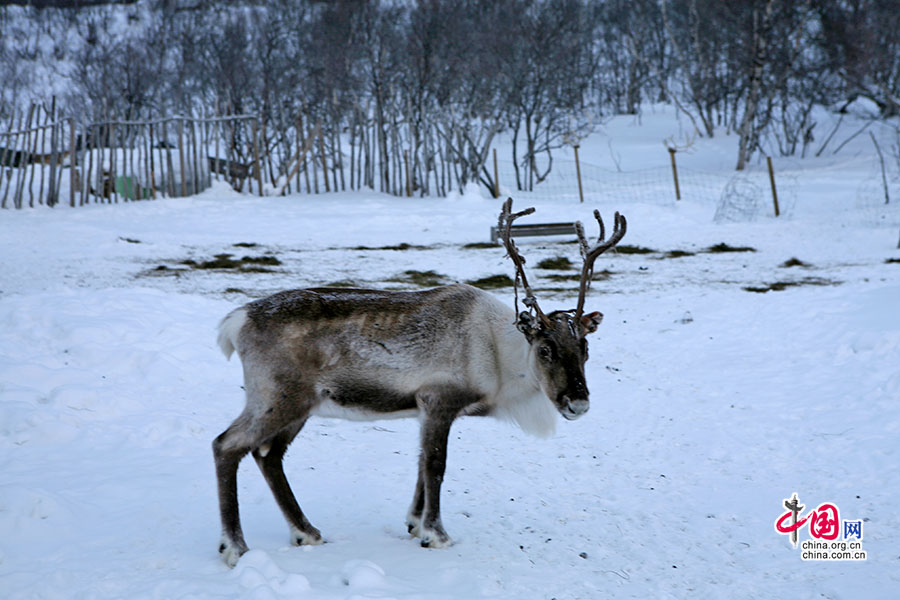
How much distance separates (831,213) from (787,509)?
15.4 metres

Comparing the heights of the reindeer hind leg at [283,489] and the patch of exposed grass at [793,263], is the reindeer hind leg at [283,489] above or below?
below

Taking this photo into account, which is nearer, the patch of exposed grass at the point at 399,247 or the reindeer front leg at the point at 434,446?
the reindeer front leg at the point at 434,446

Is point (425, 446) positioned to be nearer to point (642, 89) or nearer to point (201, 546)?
point (201, 546)

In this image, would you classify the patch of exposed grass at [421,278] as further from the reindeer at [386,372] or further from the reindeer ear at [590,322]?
the reindeer ear at [590,322]

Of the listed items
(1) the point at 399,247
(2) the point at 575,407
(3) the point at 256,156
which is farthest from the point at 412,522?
(3) the point at 256,156

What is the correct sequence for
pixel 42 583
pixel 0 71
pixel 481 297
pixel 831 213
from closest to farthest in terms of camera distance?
pixel 42 583 → pixel 481 297 → pixel 831 213 → pixel 0 71

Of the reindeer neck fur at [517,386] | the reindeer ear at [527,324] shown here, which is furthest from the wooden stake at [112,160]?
the reindeer ear at [527,324]

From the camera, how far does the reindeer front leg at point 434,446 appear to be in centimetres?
403

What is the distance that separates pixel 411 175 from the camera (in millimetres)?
22000

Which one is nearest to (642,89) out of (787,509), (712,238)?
(712,238)

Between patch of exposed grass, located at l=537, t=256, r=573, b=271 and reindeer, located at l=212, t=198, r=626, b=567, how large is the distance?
7.99 m

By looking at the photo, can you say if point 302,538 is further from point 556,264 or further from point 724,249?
point 724,249

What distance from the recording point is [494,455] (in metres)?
5.60

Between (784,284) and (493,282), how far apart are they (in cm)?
376
